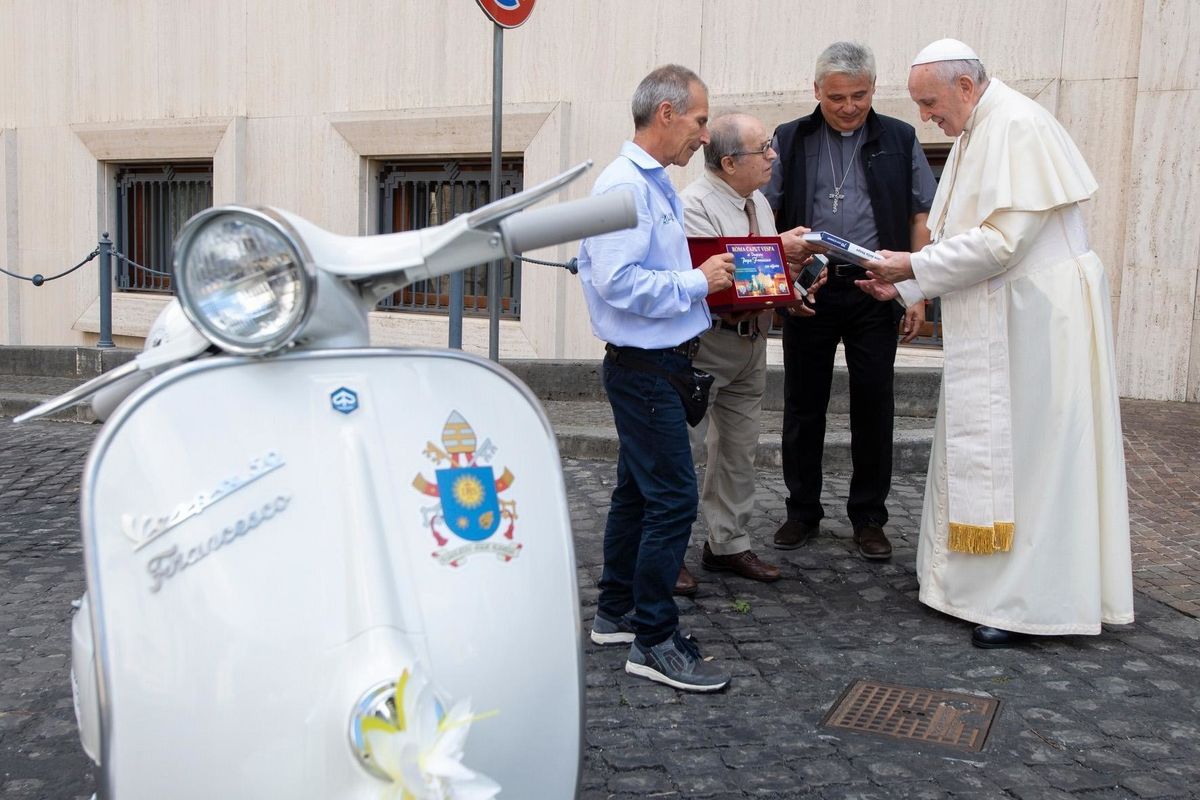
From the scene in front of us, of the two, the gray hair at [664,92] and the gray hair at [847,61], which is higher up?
the gray hair at [847,61]

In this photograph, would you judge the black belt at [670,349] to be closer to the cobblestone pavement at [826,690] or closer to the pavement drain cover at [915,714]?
the cobblestone pavement at [826,690]

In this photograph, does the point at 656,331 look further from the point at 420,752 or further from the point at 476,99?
the point at 476,99

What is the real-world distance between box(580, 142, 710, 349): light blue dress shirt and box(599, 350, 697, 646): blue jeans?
8 centimetres

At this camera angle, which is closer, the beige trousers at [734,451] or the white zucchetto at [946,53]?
the white zucchetto at [946,53]

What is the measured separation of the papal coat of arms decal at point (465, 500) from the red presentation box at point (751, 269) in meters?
2.00

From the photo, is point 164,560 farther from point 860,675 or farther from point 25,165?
point 25,165

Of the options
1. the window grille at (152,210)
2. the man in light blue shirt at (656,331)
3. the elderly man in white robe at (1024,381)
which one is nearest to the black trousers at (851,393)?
the elderly man in white robe at (1024,381)

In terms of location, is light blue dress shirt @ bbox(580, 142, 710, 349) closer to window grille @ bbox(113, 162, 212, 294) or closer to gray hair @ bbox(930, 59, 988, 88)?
gray hair @ bbox(930, 59, 988, 88)

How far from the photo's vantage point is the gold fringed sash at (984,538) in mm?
4074

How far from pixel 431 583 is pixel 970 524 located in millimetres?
2588

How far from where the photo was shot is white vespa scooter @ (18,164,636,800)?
6.15ft

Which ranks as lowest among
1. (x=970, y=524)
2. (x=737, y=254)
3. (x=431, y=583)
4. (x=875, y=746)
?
(x=875, y=746)

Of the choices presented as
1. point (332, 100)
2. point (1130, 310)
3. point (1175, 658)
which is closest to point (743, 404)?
point (1175, 658)

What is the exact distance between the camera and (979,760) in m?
3.15
